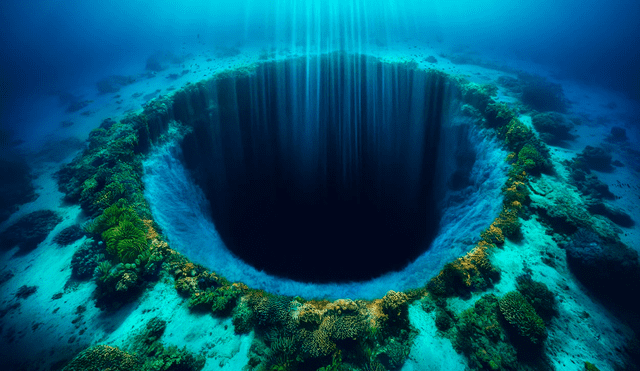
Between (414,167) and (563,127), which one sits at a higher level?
(563,127)

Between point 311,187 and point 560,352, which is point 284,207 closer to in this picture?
point 311,187

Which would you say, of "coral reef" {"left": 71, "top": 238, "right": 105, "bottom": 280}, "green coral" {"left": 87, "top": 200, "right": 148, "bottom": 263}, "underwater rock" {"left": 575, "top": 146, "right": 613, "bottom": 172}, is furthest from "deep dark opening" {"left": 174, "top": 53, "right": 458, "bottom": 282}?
"underwater rock" {"left": 575, "top": 146, "right": 613, "bottom": 172}

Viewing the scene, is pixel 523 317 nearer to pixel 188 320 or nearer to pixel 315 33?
pixel 188 320

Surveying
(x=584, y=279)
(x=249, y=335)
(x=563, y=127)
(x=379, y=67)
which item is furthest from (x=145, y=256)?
(x=563, y=127)

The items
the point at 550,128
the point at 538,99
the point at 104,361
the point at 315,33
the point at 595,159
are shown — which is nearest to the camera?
the point at 104,361

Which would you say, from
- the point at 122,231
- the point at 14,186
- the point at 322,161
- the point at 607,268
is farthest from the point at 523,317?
the point at 14,186

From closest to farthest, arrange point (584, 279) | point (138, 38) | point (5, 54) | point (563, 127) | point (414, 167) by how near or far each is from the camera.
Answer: point (584, 279) < point (563, 127) < point (414, 167) < point (5, 54) < point (138, 38)
